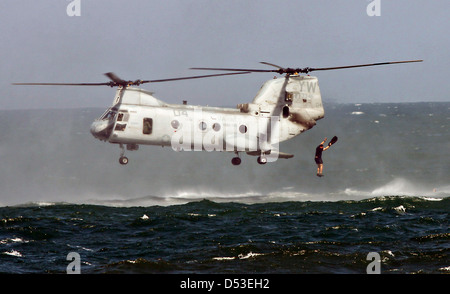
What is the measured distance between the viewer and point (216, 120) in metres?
40.1

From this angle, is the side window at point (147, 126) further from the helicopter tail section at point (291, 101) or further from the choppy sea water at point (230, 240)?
the choppy sea water at point (230, 240)

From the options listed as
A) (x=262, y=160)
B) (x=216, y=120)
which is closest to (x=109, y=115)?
(x=216, y=120)

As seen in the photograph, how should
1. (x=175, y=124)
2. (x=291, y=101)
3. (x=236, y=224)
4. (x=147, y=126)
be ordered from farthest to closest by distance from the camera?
(x=236, y=224) → (x=291, y=101) → (x=175, y=124) → (x=147, y=126)

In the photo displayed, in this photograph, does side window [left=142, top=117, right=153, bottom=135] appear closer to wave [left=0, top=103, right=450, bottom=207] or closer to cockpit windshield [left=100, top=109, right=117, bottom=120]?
cockpit windshield [left=100, top=109, right=117, bottom=120]

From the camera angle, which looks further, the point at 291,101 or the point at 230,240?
the point at 230,240

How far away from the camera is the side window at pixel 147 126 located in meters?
39.2

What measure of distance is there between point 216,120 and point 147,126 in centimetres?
474

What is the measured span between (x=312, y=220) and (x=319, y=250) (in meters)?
13.2

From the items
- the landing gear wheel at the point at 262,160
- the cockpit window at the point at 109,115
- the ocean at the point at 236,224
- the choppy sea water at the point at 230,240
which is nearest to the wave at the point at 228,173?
the ocean at the point at 236,224

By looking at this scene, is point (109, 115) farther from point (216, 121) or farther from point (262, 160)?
point (262, 160)

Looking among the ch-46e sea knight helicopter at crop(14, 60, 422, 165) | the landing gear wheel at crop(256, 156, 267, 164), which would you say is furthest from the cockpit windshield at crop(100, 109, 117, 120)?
the landing gear wheel at crop(256, 156, 267, 164)

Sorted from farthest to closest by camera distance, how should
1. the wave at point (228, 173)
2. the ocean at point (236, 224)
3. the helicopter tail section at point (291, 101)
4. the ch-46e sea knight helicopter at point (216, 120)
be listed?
the wave at point (228, 173) < the helicopter tail section at point (291, 101) < the ch-46e sea knight helicopter at point (216, 120) < the ocean at point (236, 224)

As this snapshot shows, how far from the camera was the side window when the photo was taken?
1542 inches
